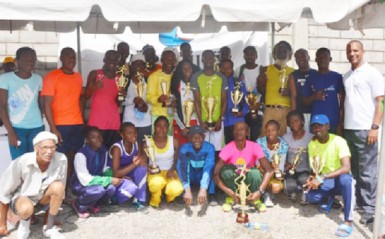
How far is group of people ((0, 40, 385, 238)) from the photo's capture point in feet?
15.1

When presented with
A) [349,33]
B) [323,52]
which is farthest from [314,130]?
[349,33]

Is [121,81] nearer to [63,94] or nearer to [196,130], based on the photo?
[63,94]

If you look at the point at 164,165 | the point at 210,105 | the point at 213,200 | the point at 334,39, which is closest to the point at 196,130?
the point at 210,105

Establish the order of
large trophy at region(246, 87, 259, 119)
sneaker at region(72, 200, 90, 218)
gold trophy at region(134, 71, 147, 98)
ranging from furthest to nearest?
1. large trophy at region(246, 87, 259, 119)
2. gold trophy at region(134, 71, 147, 98)
3. sneaker at region(72, 200, 90, 218)

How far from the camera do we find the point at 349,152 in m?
4.79

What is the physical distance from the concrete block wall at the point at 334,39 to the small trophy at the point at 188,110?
504 centimetres

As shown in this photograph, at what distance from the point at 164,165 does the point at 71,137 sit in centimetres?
113

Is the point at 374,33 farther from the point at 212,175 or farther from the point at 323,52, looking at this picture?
the point at 212,175

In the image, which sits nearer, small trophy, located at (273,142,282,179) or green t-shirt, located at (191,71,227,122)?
small trophy, located at (273,142,282,179)

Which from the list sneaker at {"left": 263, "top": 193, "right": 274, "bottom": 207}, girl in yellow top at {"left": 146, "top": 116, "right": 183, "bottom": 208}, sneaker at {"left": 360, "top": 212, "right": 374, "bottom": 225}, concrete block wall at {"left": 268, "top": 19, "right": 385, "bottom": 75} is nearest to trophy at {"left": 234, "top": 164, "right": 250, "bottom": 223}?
sneaker at {"left": 263, "top": 193, "right": 274, "bottom": 207}

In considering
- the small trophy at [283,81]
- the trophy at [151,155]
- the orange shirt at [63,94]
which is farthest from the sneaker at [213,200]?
the orange shirt at [63,94]

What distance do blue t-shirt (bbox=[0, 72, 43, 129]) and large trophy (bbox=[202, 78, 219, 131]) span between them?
1.97 meters

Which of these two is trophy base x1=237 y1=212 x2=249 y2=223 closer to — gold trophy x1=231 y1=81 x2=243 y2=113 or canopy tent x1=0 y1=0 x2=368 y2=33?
gold trophy x1=231 y1=81 x2=243 y2=113

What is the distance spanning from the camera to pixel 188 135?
541cm
